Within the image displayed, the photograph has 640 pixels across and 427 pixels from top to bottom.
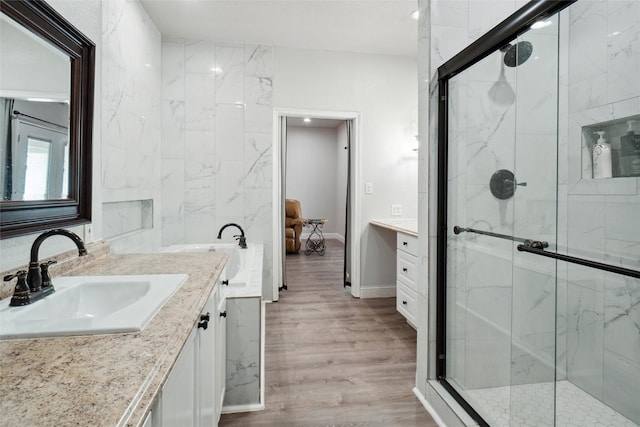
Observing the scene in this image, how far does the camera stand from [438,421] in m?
1.74

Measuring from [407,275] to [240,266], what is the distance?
1.46m

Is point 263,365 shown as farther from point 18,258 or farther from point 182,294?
point 18,258

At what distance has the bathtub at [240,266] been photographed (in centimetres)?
188

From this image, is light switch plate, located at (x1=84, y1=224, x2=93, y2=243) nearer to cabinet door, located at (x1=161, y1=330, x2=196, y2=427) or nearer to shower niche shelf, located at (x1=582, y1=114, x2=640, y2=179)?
cabinet door, located at (x1=161, y1=330, x2=196, y2=427)

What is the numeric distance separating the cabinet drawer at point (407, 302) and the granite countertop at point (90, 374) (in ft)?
7.18

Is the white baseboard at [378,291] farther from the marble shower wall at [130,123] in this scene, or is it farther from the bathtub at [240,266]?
the marble shower wall at [130,123]

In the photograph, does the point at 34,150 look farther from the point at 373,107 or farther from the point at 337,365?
the point at 373,107

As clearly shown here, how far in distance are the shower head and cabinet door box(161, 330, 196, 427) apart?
166 centimetres

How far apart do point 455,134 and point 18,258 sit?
78.0 inches

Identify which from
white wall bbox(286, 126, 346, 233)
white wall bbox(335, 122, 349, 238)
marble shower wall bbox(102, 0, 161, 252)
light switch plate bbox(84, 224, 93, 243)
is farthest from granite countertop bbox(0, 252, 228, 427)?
white wall bbox(286, 126, 346, 233)

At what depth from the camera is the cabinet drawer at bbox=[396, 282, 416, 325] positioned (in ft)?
9.13

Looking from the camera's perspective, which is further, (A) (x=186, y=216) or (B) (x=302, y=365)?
(A) (x=186, y=216)

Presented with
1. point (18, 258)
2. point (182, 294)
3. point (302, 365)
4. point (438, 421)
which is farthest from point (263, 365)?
point (18, 258)

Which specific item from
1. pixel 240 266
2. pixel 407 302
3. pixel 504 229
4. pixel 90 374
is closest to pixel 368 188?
pixel 407 302
